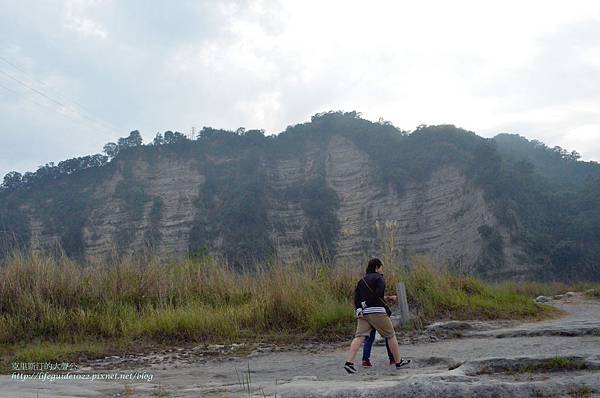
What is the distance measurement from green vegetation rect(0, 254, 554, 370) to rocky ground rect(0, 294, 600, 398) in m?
0.67

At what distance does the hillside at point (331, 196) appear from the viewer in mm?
34531

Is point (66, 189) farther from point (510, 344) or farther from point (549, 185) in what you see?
point (510, 344)

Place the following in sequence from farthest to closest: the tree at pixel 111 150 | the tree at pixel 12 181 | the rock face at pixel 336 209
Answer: the tree at pixel 111 150 < the tree at pixel 12 181 < the rock face at pixel 336 209

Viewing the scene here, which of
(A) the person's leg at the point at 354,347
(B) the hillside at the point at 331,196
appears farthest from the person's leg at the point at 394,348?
(B) the hillside at the point at 331,196

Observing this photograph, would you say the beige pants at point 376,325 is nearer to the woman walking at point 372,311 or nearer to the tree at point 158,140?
the woman walking at point 372,311

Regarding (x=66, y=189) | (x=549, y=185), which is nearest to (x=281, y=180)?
(x=66, y=189)

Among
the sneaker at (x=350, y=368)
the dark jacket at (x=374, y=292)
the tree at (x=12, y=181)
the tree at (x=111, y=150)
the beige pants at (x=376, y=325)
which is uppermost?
the tree at (x=111, y=150)

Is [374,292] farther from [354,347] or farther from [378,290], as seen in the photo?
[354,347]

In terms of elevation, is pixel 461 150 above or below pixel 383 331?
above

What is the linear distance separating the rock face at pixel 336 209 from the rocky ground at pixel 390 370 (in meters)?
24.2

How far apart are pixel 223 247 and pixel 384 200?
1374 centimetres

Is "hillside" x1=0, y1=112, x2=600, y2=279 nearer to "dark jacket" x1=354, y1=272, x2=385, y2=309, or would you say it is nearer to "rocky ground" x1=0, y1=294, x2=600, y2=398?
"rocky ground" x1=0, y1=294, x2=600, y2=398

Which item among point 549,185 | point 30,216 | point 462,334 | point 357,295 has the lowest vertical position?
point 462,334

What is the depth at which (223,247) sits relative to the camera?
3716 cm
